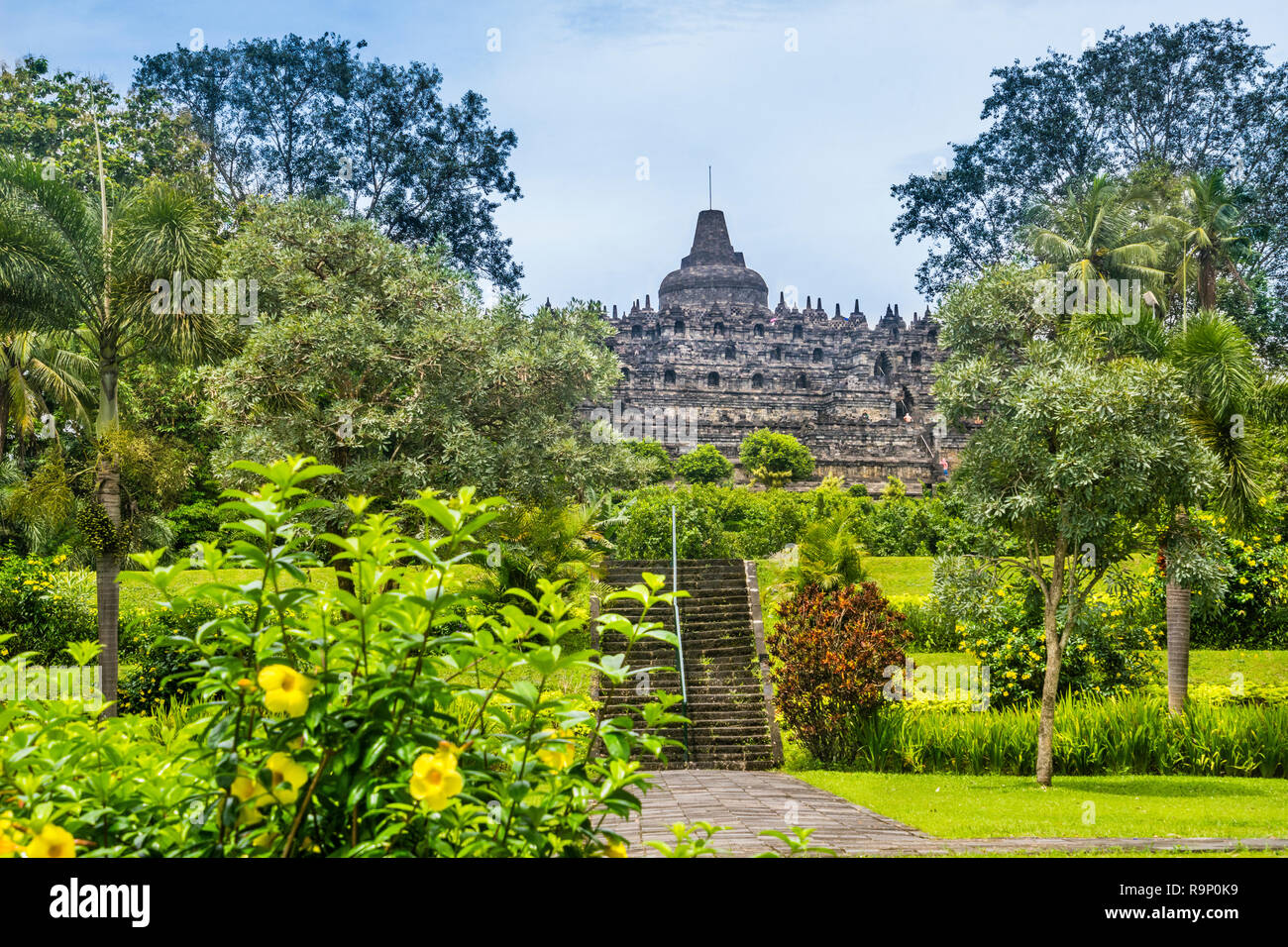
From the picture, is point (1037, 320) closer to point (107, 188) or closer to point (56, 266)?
point (56, 266)

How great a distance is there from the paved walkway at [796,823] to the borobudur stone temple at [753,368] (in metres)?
35.5

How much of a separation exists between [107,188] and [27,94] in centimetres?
1395

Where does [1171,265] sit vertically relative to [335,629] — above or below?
above

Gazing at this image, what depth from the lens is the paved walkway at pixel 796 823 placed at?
6.83 m

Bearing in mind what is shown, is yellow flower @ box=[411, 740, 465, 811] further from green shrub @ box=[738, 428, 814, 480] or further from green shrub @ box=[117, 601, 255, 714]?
green shrub @ box=[738, 428, 814, 480]

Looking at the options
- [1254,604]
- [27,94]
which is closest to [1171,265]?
[1254,604]

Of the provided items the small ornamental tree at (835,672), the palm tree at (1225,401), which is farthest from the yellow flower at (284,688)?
the palm tree at (1225,401)

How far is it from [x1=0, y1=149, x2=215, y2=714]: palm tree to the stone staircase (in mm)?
6652

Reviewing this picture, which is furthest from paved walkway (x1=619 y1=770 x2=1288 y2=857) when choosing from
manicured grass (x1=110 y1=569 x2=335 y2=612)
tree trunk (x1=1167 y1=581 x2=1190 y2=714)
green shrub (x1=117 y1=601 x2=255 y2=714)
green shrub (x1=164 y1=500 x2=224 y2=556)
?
green shrub (x1=164 y1=500 x2=224 y2=556)

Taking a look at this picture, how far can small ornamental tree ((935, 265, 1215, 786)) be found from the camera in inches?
400

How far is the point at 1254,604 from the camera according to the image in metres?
17.7

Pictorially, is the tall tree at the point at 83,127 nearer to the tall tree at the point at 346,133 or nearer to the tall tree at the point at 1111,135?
the tall tree at the point at 346,133

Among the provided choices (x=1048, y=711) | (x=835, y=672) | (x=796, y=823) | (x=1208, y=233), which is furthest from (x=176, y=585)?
(x=1208, y=233)
